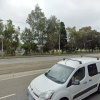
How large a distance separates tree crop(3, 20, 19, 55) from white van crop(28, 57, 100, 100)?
26.9 m

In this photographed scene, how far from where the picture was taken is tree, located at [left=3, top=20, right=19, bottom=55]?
2764 cm

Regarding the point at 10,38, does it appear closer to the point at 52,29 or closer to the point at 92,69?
the point at 52,29

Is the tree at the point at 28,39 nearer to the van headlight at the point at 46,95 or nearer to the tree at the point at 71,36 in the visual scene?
the tree at the point at 71,36

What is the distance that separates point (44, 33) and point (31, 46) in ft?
21.2

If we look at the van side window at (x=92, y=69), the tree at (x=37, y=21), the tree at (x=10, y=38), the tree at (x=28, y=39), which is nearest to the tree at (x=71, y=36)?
the tree at (x=37, y=21)

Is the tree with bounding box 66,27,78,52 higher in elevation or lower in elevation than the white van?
higher

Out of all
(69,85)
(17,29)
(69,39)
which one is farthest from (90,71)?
(69,39)

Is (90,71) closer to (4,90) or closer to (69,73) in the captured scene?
(69,73)

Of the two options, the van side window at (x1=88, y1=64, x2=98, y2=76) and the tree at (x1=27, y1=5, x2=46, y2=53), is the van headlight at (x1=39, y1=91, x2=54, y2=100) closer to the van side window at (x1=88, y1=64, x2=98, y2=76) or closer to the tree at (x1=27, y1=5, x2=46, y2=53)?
the van side window at (x1=88, y1=64, x2=98, y2=76)

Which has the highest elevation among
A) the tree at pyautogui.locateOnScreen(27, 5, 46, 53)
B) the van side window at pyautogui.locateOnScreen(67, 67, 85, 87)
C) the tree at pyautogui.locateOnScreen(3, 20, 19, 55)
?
the tree at pyautogui.locateOnScreen(27, 5, 46, 53)

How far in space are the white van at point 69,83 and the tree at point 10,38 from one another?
26.9 meters

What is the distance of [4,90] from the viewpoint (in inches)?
184

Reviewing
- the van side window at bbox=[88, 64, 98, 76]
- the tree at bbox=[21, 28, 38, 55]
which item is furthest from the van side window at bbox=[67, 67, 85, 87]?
the tree at bbox=[21, 28, 38, 55]

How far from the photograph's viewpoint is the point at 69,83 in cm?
310
